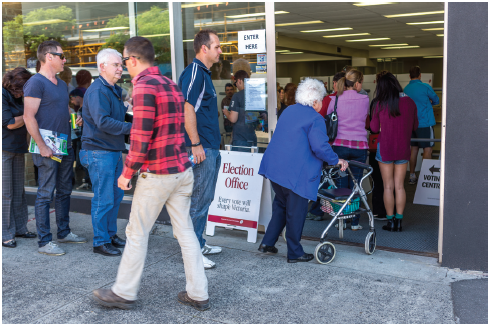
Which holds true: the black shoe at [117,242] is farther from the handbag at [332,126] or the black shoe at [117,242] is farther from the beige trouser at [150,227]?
the handbag at [332,126]

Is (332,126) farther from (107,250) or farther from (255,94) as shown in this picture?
(107,250)

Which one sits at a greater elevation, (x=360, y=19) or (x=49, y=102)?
(x=360, y=19)

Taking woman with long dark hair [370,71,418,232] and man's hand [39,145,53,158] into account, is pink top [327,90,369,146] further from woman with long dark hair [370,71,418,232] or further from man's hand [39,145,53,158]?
man's hand [39,145,53,158]

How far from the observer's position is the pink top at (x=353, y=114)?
5.28m

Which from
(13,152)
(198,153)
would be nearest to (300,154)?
(198,153)

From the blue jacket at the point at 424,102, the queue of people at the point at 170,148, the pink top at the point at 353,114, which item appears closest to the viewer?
the queue of people at the point at 170,148

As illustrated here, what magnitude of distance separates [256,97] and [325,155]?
4.73ft

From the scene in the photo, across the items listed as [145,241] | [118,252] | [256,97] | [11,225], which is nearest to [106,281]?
[118,252]

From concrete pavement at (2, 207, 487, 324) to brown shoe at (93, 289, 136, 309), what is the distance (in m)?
0.06

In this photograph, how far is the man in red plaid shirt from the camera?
10.4 ft

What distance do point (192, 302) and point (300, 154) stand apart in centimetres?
154

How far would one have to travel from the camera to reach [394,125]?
16.9 ft

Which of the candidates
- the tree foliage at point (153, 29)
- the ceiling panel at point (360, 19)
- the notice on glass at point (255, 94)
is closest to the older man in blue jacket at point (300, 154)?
the notice on glass at point (255, 94)

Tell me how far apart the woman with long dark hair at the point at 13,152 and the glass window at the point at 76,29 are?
135 centimetres
